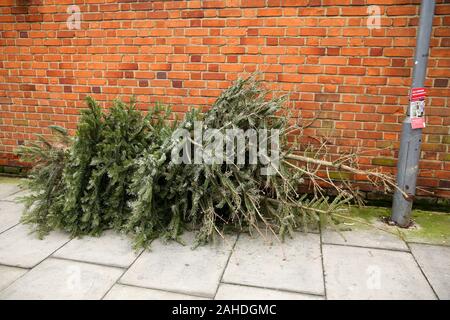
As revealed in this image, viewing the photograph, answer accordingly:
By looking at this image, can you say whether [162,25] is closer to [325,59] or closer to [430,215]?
[325,59]

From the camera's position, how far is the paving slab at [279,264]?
2643 millimetres

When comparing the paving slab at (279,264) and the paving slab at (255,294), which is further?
the paving slab at (279,264)

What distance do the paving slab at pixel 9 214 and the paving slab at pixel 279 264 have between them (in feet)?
7.73

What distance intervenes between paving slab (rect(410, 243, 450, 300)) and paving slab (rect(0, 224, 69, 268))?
3100 mm

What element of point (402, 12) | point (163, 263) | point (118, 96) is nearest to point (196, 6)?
point (118, 96)

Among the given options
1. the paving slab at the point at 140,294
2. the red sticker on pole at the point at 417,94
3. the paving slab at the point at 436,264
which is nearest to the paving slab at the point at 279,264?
the paving slab at the point at 140,294

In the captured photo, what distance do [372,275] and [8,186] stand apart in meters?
4.52

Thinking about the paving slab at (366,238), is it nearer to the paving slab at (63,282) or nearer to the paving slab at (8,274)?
the paving slab at (63,282)

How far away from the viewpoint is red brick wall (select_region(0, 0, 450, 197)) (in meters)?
3.59

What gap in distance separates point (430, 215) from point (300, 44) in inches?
89.4

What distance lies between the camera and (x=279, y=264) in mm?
2902

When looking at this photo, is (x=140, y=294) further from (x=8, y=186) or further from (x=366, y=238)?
(x=8, y=186)

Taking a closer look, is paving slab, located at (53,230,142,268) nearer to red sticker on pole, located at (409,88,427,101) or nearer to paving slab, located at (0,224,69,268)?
paving slab, located at (0,224,69,268)

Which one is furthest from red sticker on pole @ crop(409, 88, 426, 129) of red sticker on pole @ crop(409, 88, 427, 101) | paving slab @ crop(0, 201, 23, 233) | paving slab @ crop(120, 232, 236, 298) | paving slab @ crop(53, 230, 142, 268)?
paving slab @ crop(0, 201, 23, 233)
